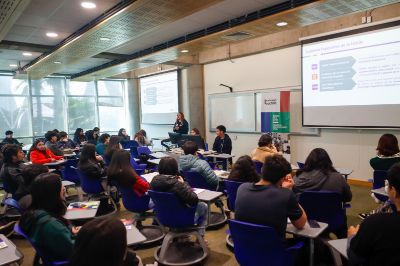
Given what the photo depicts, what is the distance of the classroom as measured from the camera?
6.95 ft

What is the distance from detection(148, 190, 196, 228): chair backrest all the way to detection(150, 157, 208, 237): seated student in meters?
0.07

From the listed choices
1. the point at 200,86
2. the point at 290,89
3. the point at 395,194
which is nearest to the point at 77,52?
the point at 200,86

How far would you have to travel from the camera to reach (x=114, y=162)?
148 inches

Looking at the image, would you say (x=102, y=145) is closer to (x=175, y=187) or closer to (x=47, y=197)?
(x=175, y=187)

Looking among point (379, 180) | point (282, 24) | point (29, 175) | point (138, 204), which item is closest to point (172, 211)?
point (138, 204)

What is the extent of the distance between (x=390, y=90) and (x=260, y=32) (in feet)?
8.21

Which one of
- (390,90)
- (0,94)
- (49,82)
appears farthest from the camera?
(49,82)

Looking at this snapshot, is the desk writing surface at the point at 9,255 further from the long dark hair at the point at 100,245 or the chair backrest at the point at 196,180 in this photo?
the chair backrest at the point at 196,180

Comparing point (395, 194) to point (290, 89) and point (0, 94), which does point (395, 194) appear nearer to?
point (290, 89)

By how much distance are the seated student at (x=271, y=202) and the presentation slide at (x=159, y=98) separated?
28.1 ft

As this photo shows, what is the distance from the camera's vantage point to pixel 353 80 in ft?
19.2

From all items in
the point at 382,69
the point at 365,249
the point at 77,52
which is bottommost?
the point at 365,249

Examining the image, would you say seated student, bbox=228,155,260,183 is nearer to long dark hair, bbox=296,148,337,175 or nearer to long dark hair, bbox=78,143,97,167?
long dark hair, bbox=296,148,337,175

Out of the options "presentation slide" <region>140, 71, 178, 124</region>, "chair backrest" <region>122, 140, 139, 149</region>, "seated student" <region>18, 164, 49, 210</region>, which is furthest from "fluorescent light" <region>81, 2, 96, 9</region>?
"presentation slide" <region>140, 71, 178, 124</region>
